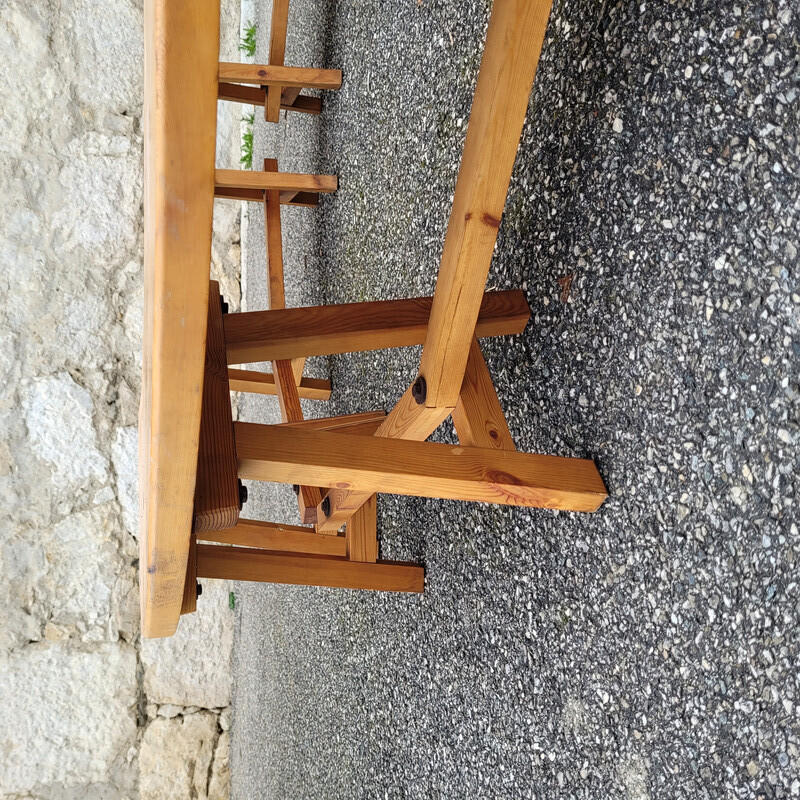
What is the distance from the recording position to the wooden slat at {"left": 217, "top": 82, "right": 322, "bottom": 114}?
299cm

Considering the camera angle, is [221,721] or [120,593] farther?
[221,721]

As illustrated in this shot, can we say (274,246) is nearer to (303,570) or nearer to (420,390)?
(303,570)

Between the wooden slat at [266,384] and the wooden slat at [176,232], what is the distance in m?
1.96

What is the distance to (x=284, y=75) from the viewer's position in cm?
Result: 263

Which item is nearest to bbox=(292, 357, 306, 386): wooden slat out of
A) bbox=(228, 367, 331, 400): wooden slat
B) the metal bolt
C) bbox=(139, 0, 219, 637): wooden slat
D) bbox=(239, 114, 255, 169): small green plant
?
bbox=(228, 367, 331, 400): wooden slat

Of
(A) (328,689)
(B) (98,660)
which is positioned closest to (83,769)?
(B) (98,660)

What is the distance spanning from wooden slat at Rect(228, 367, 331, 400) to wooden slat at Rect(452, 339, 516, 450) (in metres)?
1.59

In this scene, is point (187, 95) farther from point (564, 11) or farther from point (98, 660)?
point (98, 660)

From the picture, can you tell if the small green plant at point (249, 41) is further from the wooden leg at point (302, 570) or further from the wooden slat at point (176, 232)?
the wooden slat at point (176, 232)

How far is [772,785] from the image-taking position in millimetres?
886

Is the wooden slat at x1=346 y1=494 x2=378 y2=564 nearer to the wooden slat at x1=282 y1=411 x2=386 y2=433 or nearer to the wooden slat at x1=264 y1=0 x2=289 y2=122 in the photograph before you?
the wooden slat at x1=282 y1=411 x2=386 y2=433

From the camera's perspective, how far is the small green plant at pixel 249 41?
4.13 m

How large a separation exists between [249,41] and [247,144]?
1.82ft

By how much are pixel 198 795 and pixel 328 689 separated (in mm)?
1773
